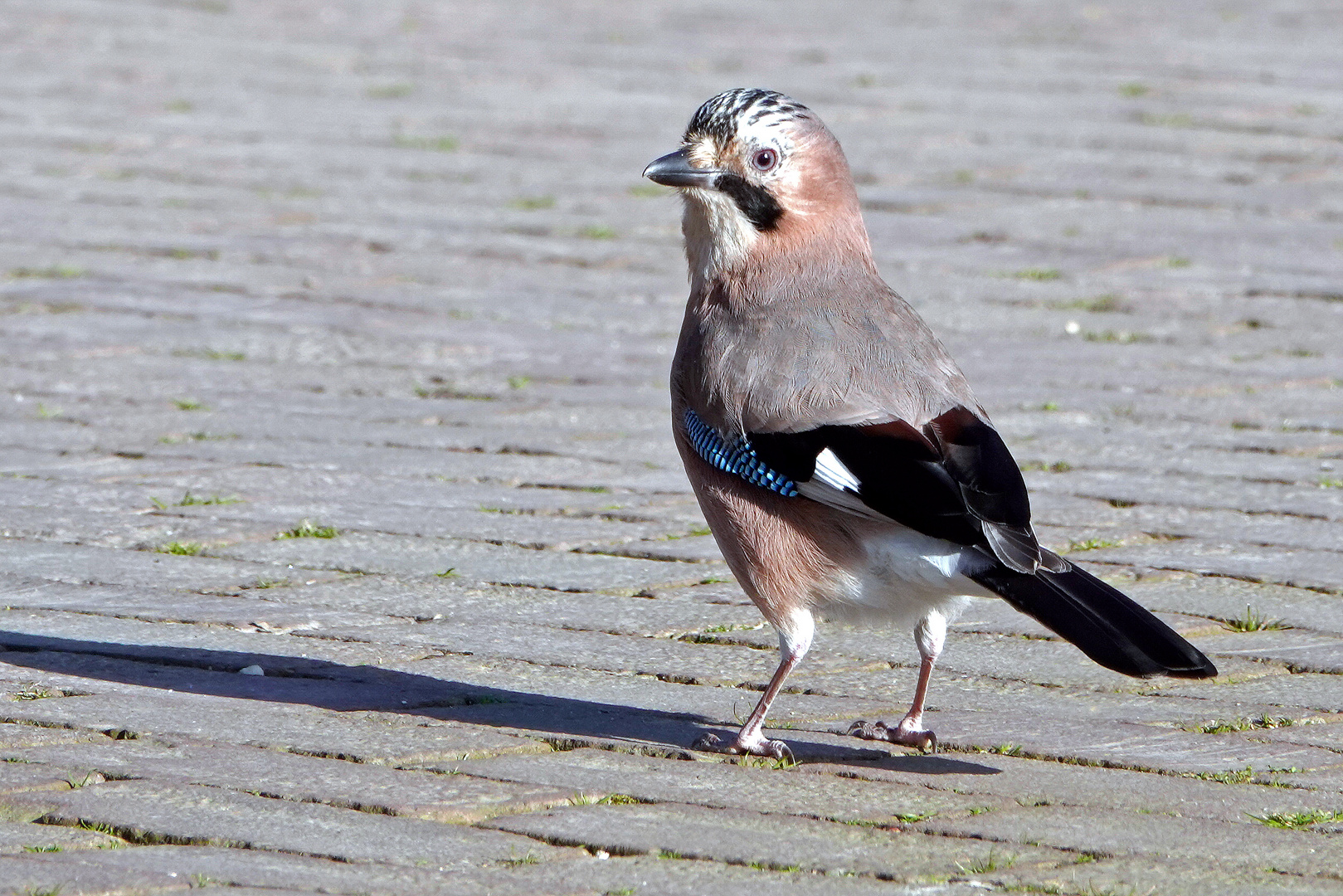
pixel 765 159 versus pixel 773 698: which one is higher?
pixel 765 159

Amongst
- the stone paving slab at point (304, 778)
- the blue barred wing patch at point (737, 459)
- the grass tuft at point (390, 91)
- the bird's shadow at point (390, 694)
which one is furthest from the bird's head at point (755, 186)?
the grass tuft at point (390, 91)

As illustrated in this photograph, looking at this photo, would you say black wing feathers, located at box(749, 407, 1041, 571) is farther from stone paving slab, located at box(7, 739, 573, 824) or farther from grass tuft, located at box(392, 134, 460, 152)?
grass tuft, located at box(392, 134, 460, 152)

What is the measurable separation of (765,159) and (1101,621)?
142cm

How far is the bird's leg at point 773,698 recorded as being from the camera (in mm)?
4328

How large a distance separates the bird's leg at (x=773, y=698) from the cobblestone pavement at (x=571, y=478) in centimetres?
7

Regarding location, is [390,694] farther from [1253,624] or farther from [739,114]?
[1253,624]

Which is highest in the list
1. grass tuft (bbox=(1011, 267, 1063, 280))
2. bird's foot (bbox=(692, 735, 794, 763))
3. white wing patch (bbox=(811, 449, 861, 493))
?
white wing patch (bbox=(811, 449, 861, 493))

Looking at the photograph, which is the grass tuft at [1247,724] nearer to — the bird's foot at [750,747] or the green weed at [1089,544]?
the bird's foot at [750,747]

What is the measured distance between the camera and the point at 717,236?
16.3ft

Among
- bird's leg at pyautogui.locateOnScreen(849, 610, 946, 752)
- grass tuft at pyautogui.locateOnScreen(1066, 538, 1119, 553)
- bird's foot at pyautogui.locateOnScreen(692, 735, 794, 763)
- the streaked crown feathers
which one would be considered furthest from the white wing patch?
grass tuft at pyautogui.locateOnScreen(1066, 538, 1119, 553)

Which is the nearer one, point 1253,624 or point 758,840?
point 758,840

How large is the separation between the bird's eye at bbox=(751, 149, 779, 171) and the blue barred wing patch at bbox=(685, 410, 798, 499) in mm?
635

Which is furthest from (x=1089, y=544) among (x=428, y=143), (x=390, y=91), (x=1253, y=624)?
(x=390, y=91)

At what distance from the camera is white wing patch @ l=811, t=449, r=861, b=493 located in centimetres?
434
